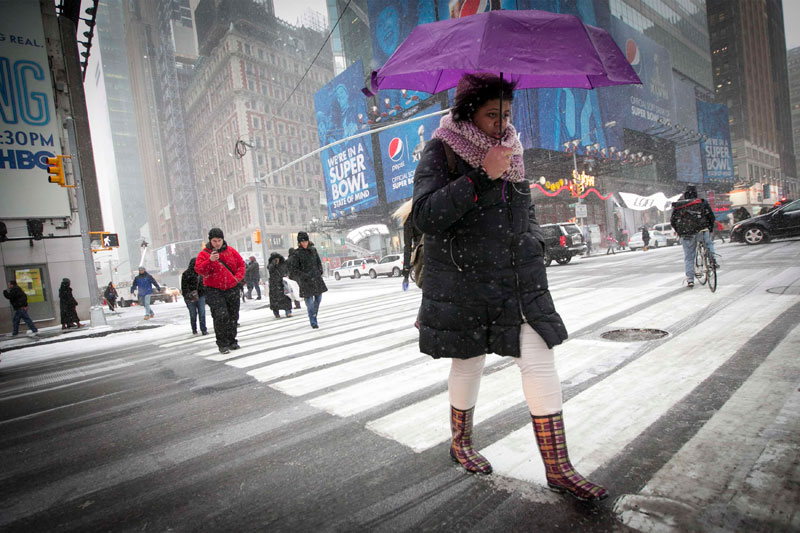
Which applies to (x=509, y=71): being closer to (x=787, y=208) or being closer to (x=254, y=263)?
(x=254, y=263)

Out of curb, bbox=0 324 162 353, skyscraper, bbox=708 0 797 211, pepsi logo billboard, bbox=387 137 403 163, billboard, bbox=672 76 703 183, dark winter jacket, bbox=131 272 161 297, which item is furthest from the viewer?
skyscraper, bbox=708 0 797 211

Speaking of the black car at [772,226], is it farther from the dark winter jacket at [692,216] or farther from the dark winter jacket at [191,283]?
the dark winter jacket at [191,283]

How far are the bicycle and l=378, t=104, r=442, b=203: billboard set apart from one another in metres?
30.4

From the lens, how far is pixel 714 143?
176ft

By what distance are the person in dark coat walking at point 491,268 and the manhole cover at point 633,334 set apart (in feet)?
10.4

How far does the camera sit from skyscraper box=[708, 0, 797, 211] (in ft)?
285

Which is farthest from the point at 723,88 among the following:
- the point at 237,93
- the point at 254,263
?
the point at 254,263

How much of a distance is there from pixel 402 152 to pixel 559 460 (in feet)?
127

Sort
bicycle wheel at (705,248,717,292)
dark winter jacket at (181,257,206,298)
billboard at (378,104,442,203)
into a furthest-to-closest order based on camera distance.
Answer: billboard at (378,104,442,203)
dark winter jacket at (181,257,206,298)
bicycle wheel at (705,248,717,292)

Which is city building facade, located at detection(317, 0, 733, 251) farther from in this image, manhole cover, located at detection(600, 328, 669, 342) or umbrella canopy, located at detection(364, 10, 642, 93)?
umbrella canopy, located at detection(364, 10, 642, 93)

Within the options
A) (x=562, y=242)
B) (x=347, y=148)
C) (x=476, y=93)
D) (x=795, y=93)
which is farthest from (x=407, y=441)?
(x=795, y=93)

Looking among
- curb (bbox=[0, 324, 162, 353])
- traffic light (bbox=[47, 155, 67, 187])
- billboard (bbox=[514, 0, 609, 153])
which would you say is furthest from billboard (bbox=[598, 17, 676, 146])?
curb (bbox=[0, 324, 162, 353])

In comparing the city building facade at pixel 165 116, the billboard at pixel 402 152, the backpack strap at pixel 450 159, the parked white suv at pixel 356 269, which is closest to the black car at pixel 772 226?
the backpack strap at pixel 450 159

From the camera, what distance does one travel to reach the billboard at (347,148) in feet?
139
